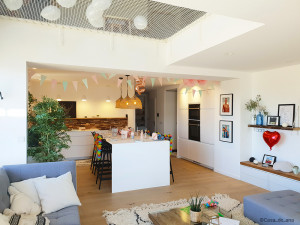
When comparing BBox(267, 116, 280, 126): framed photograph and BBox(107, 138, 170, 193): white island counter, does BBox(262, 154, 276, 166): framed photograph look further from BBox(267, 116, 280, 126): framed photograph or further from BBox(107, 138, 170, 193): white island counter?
BBox(107, 138, 170, 193): white island counter

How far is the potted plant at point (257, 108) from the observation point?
4840mm

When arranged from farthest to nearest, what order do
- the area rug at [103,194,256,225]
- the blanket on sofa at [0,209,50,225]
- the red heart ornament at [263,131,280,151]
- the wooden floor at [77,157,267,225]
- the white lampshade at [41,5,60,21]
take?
the red heart ornament at [263,131,280,151] < the wooden floor at [77,157,267,225] < the area rug at [103,194,256,225] < the white lampshade at [41,5,60,21] < the blanket on sofa at [0,209,50,225]

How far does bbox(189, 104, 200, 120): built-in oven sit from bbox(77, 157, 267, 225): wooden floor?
65.4 inches

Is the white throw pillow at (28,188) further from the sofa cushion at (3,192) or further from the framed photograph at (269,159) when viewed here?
the framed photograph at (269,159)

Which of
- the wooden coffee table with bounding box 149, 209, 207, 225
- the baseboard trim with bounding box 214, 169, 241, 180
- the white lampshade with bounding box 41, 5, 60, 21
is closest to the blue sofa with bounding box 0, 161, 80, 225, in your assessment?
the wooden coffee table with bounding box 149, 209, 207, 225

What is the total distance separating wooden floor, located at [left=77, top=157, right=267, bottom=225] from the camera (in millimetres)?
3617

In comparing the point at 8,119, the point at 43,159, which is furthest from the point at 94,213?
the point at 8,119

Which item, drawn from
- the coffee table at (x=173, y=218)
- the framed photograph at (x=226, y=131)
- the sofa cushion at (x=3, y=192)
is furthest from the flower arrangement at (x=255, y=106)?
the sofa cushion at (x=3, y=192)

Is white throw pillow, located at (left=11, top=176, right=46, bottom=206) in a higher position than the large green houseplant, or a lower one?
lower

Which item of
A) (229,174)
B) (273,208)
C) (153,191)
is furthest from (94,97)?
(273,208)

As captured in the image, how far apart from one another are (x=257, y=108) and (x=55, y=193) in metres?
4.34

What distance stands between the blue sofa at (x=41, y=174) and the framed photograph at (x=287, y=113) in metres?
3.90

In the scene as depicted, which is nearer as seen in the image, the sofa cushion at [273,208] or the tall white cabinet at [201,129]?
the sofa cushion at [273,208]

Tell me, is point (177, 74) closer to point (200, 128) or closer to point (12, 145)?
point (200, 128)
